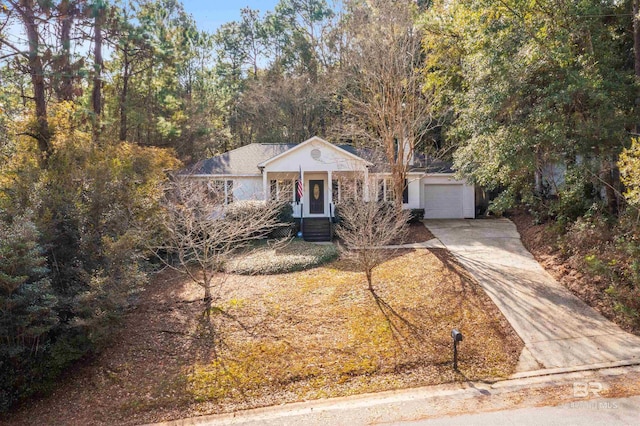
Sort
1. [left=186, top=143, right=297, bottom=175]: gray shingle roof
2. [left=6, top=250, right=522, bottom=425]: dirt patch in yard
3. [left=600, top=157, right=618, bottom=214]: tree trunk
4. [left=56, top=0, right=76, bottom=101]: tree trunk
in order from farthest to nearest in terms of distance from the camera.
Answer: [left=186, top=143, right=297, bottom=175]: gray shingle roof → [left=56, top=0, right=76, bottom=101]: tree trunk → [left=600, top=157, right=618, bottom=214]: tree trunk → [left=6, top=250, right=522, bottom=425]: dirt patch in yard

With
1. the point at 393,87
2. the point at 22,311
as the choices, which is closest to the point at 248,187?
the point at 393,87

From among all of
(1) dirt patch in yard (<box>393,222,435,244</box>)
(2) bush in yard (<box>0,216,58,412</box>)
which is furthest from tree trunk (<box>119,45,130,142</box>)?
(1) dirt patch in yard (<box>393,222,435,244</box>)

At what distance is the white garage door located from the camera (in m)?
21.0

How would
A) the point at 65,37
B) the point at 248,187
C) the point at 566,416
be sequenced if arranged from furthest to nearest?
the point at 248,187, the point at 65,37, the point at 566,416

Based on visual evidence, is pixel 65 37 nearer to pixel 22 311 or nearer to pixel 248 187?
pixel 248 187

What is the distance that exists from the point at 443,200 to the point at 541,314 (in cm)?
1247

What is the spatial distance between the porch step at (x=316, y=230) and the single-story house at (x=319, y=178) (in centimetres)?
45

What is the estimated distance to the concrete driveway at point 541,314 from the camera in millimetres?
7586

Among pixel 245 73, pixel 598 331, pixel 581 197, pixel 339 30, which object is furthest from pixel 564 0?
pixel 245 73

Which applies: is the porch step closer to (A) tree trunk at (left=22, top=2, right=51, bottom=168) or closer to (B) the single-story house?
(B) the single-story house

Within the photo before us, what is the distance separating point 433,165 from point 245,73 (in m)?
22.9

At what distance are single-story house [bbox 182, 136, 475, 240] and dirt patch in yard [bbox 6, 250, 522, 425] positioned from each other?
24.4 feet

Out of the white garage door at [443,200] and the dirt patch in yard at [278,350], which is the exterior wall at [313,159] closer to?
the white garage door at [443,200]

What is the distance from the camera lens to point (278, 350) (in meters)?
7.95
